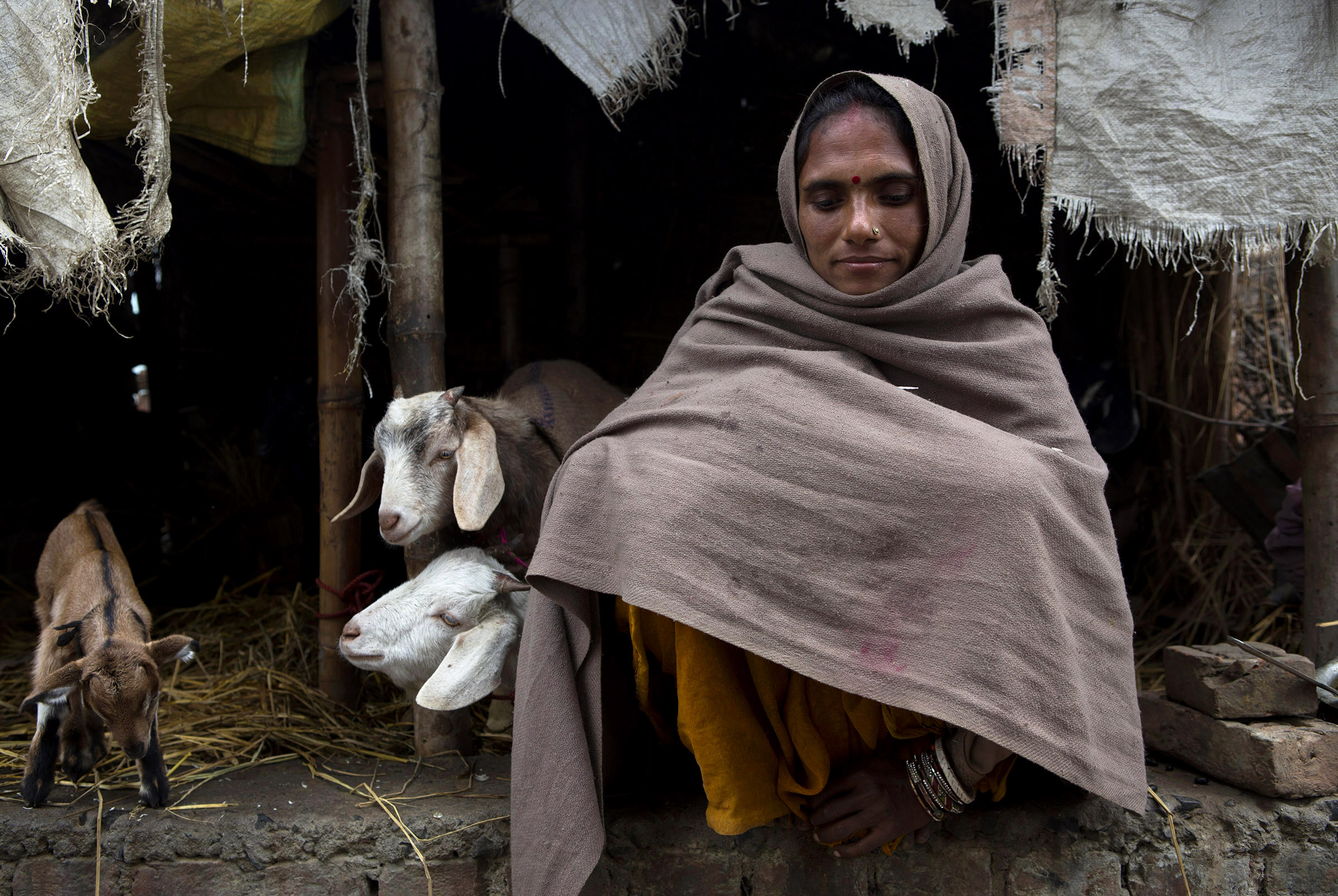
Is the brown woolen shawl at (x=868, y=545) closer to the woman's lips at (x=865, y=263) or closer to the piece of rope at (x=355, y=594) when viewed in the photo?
the woman's lips at (x=865, y=263)

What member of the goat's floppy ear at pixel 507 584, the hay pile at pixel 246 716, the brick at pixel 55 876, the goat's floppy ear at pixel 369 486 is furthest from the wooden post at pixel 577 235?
the brick at pixel 55 876

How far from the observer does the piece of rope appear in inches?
101

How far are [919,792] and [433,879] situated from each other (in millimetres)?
1162

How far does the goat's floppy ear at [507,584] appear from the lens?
206cm

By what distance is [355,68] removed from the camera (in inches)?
106

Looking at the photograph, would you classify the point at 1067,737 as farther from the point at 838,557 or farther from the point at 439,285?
the point at 439,285

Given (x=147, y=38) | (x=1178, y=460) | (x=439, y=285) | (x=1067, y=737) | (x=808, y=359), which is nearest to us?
(x=1067, y=737)

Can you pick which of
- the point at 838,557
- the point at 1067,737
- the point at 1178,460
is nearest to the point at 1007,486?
the point at 838,557

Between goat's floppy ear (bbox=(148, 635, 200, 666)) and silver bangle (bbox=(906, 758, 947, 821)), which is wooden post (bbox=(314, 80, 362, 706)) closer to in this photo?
goat's floppy ear (bbox=(148, 635, 200, 666))

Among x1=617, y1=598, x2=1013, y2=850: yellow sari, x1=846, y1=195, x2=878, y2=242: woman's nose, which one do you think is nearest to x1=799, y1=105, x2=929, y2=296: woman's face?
x1=846, y1=195, x2=878, y2=242: woman's nose

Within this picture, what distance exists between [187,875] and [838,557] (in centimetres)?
177

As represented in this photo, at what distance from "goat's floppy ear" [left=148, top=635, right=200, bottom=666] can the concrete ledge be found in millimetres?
384

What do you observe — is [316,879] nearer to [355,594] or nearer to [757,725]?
[355,594]

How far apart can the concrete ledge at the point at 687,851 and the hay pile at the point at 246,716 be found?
0.58 feet
